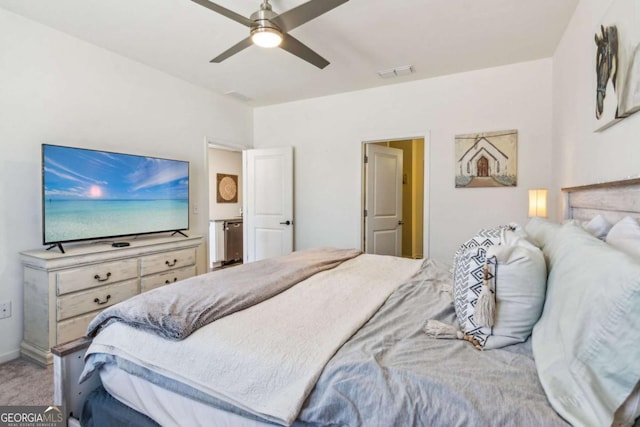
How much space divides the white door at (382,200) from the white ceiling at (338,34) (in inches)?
42.3

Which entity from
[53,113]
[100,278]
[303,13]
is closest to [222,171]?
[53,113]

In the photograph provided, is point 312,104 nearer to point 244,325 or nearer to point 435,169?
point 435,169

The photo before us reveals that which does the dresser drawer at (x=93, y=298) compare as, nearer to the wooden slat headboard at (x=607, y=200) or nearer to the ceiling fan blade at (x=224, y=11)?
the ceiling fan blade at (x=224, y=11)

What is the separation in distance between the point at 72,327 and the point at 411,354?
2.63 metres

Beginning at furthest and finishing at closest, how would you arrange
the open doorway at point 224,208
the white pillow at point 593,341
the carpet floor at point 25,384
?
the open doorway at point 224,208 < the carpet floor at point 25,384 < the white pillow at point 593,341

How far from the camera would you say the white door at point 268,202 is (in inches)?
180

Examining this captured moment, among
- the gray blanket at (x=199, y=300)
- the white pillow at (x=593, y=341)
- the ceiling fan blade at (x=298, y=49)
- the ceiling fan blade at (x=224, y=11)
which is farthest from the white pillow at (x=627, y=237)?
the ceiling fan blade at (x=224, y=11)

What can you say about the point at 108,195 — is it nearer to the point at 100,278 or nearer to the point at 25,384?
the point at 100,278

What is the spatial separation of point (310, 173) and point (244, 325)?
3.44 m

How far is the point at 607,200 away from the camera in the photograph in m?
1.57

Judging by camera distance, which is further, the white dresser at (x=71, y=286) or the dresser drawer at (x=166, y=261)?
the dresser drawer at (x=166, y=261)

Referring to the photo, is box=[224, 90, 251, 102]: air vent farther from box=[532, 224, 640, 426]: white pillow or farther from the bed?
box=[532, 224, 640, 426]: white pillow

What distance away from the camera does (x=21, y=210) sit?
257cm

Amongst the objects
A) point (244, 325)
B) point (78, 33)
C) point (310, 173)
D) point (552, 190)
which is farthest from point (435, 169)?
point (78, 33)
